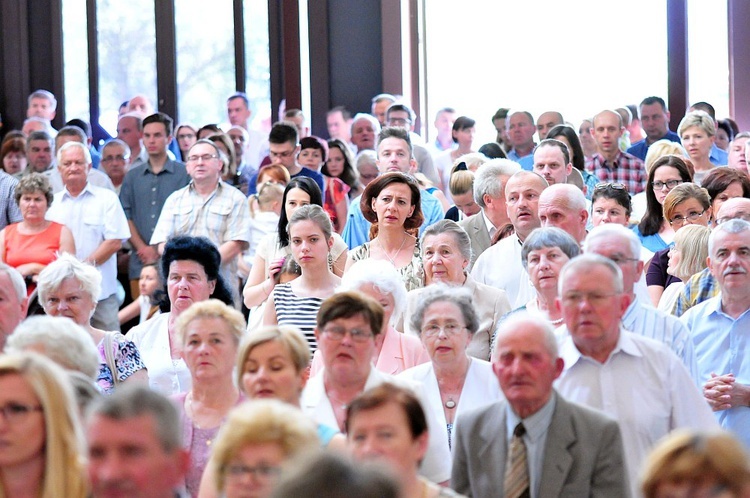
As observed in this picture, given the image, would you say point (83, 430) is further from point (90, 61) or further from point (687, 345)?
point (90, 61)

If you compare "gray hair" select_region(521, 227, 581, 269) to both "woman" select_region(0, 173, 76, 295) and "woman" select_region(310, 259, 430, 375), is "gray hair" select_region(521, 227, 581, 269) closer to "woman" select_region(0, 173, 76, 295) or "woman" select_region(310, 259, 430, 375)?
"woman" select_region(310, 259, 430, 375)

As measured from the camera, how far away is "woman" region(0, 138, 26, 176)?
10562 mm

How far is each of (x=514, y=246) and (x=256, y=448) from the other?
3.48 m

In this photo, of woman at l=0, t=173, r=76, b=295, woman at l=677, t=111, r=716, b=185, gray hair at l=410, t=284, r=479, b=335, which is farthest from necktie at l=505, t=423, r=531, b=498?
woman at l=677, t=111, r=716, b=185

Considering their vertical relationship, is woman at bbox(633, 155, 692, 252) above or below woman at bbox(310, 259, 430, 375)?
above

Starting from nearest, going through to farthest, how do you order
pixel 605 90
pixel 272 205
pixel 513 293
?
pixel 513 293 → pixel 272 205 → pixel 605 90

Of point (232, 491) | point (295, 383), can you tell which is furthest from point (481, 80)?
point (232, 491)

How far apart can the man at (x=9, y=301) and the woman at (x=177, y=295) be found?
69 centimetres

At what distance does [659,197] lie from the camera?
A: 7.65 meters

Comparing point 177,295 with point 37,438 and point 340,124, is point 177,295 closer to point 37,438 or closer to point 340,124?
point 37,438

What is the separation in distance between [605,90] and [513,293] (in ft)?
23.5

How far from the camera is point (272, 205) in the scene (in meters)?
8.70

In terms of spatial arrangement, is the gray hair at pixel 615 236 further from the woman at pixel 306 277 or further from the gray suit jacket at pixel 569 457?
the woman at pixel 306 277

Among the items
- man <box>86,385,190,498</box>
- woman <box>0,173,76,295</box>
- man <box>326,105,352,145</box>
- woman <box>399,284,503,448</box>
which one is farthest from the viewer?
man <box>326,105,352,145</box>
